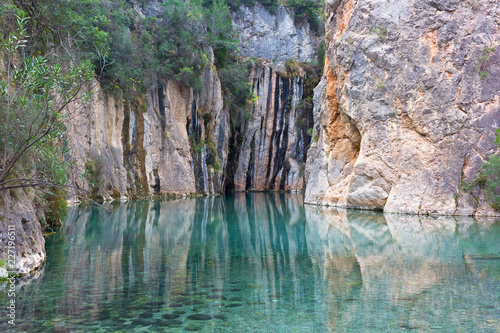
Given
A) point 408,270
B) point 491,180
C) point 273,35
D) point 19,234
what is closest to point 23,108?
point 19,234

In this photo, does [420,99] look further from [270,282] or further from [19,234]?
[19,234]

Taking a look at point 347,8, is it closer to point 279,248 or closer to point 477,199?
point 477,199

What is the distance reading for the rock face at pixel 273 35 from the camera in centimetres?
4525

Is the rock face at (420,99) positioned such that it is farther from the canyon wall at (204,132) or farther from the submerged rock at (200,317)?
the submerged rock at (200,317)

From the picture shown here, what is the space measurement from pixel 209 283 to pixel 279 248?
11.7 feet

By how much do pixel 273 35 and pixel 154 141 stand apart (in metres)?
22.4

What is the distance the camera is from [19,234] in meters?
7.01

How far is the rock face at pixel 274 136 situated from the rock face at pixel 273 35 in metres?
5.37

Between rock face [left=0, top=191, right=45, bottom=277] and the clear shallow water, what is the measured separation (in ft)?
1.03

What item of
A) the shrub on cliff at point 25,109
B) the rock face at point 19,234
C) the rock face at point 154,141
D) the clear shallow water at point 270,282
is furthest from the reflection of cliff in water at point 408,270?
the rock face at point 154,141

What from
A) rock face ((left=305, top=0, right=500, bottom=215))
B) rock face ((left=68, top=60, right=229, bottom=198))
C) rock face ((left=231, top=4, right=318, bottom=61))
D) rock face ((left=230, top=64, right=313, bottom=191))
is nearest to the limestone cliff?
rock face ((left=230, top=64, right=313, bottom=191))

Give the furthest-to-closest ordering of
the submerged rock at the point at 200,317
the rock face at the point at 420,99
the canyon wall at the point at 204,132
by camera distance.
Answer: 1. the canyon wall at the point at 204,132
2. the rock face at the point at 420,99
3. the submerged rock at the point at 200,317

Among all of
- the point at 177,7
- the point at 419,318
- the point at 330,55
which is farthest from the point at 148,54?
the point at 419,318

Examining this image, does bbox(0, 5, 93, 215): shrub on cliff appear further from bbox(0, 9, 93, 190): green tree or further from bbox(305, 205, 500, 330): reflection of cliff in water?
bbox(305, 205, 500, 330): reflection of cliff in water
